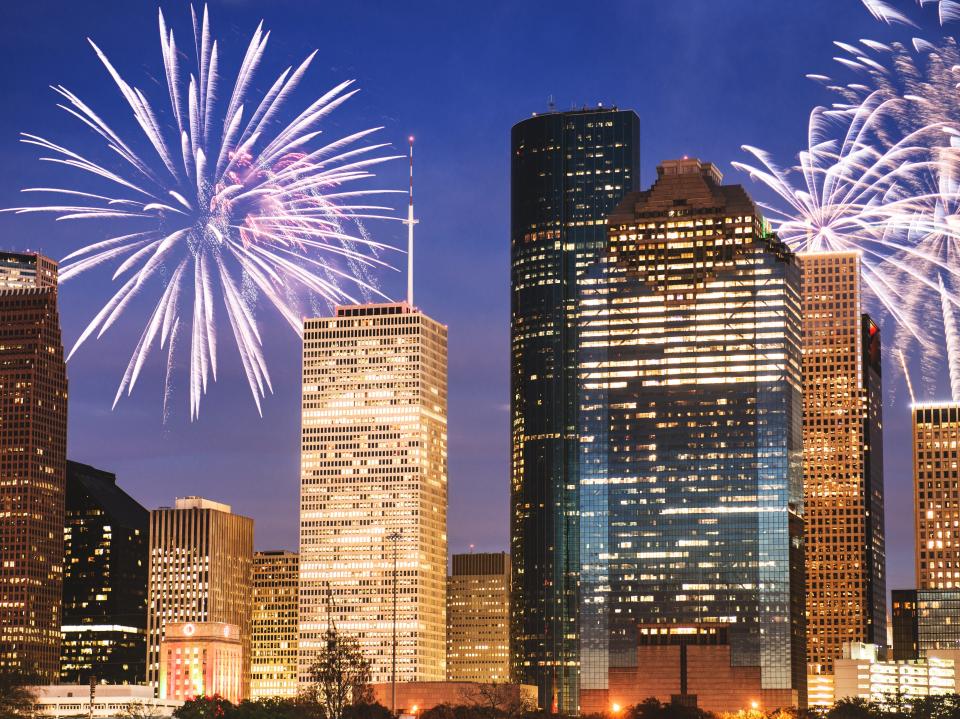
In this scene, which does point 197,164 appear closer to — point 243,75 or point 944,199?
point 243,75

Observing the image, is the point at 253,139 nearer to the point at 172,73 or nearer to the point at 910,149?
the point at 172,73

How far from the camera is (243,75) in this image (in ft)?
603

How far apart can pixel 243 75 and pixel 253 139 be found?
38.0 ft

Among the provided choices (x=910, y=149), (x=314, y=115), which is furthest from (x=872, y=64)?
(x=314, y=115)

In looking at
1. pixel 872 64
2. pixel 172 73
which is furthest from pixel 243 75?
pixel 872 64

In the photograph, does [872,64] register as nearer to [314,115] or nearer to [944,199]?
[944,199]

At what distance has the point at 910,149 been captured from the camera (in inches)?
7697

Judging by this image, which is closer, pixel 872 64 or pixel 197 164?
pixel 872 64

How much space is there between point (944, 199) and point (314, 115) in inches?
2513

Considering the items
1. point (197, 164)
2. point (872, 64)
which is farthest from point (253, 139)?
point (872, 64)

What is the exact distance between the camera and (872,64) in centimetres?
17825

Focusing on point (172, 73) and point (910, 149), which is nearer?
point (172, 73)

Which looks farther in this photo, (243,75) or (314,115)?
(314,115)

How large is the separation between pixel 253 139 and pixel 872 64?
61321 mm
